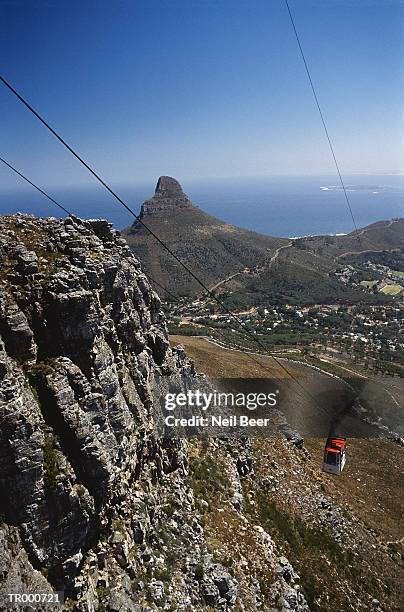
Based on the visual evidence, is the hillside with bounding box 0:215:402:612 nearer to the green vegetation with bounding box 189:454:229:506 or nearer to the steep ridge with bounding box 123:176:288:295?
the green vegetation with bounding box 189:454:229:506

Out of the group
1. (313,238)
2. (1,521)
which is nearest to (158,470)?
(1,521)

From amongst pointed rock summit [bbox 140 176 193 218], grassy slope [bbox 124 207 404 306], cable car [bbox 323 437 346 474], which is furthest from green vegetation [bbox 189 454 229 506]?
pointed rock summit [bbox 140 176 193 218]

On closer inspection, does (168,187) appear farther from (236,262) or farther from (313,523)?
Answer: (313,523)

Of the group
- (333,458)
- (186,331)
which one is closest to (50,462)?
(333,458)

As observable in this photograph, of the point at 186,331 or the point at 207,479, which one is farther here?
the point at 186,331

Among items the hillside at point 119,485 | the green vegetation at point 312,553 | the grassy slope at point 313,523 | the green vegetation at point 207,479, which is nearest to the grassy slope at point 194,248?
the grassy slope at point 313,523

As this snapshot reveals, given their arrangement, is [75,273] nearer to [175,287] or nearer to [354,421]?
[354,421]
